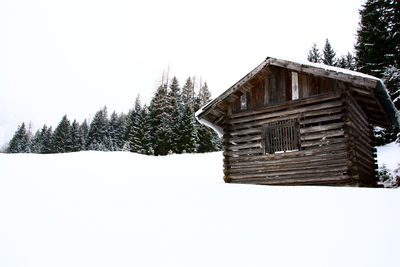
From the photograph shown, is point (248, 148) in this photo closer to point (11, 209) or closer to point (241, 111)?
point (241, 111)

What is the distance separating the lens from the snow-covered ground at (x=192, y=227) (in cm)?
334

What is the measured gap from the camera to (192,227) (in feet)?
13.6

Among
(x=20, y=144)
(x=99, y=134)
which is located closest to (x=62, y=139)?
(x=99, y=134)

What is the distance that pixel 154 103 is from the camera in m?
44.9

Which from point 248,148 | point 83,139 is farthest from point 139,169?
point 83,139

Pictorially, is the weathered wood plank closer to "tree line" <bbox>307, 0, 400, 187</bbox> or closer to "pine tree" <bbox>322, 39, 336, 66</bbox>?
"tree line" <bbox>307, 0, 400, 187</bbox>

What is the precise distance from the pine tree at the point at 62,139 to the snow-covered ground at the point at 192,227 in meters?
63.4

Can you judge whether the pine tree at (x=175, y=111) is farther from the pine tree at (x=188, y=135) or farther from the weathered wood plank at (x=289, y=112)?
the weathered wood plank at (x=289, y=112)

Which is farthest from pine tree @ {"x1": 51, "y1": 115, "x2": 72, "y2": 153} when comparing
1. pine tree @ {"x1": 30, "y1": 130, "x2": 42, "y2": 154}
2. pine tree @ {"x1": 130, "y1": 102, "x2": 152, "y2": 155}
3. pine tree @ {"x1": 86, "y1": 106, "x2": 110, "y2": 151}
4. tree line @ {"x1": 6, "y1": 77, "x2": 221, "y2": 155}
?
pine tree @ {"x1": 130, "y1": 102, "x2": 152, "y2": 155}

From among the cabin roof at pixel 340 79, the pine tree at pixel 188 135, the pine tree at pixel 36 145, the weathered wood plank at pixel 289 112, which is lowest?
the weathered wood plank at pixel 289 112

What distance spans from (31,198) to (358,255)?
5.46m

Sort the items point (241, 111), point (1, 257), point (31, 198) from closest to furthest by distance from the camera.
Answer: point (1, 257)
point (31, 198)
point (241, 111)

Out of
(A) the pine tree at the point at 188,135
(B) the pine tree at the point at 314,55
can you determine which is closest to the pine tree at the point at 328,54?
(B) the pine tree at the point at 314,55

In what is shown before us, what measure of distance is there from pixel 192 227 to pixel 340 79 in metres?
8.02
